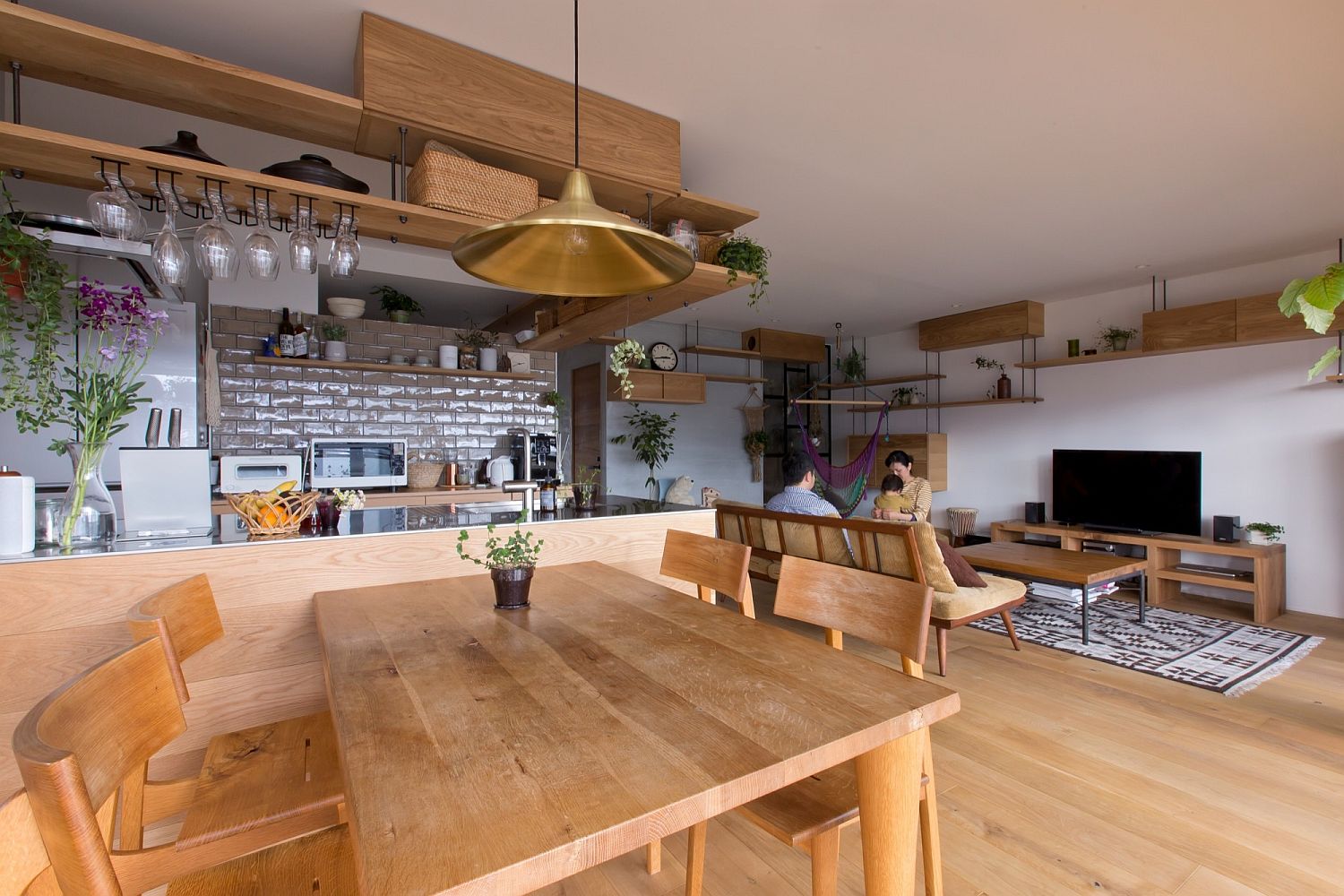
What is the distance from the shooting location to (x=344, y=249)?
2.04 m

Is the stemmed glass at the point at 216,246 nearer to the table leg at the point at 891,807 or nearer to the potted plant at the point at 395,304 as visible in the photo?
the table leg at the point at 891,807

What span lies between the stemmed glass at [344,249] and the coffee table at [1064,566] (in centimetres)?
380

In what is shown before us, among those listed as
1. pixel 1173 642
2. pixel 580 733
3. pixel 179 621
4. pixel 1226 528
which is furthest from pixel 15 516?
pixel 1226 528

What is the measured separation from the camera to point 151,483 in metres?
1.83

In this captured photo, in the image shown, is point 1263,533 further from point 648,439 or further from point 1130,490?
point 648,439

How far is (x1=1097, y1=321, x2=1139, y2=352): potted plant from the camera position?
17.3ft

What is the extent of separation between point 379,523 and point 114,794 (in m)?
1.24

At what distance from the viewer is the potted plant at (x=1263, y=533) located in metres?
4.55

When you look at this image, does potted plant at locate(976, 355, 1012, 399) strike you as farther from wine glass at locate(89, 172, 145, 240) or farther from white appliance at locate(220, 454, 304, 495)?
wine glass at locate(89, 172, 145, 240)

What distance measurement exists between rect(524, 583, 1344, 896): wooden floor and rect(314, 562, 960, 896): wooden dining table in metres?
0.83

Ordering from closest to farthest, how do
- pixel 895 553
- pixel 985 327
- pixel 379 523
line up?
1. pixel 379 523
2. pixel 895 553
3. pixel 985 327

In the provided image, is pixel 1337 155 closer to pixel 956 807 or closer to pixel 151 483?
pixel 956 807

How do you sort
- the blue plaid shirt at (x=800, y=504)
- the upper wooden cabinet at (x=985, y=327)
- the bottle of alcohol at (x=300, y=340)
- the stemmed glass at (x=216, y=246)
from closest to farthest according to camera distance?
1. the stemmed glass at (x=216, y=246)
2. the blue plaid shirt at (x=800, y=504)
3. the bottle of alcohol at (x=300, y=340)
4. the upper wooden cabinet at (x=985, y=327)

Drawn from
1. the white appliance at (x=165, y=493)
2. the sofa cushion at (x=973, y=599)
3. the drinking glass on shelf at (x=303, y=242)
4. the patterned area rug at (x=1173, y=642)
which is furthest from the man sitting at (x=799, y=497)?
the white appliance at (x=165, y=493)
